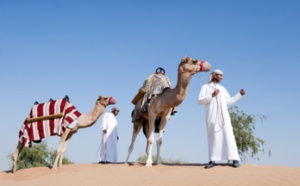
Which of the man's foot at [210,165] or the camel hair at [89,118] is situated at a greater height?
the camel hair at [89,118]

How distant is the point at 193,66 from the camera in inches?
356

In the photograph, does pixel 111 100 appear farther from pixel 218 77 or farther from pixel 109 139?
pixel 218 77

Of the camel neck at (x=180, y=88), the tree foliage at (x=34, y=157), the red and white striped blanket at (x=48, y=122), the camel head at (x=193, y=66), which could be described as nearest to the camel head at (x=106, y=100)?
the red and white striped blanket at (x=48, y=122)


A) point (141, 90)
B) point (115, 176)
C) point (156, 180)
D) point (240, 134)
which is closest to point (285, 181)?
point (156, 180)

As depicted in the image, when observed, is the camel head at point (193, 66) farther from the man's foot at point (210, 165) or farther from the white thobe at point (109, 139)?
the white thobe at point (109, 139)

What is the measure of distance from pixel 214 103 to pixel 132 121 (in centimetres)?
378

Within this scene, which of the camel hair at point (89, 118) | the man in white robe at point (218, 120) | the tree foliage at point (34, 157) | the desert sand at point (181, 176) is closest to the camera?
the desert sand at point (181, 176)

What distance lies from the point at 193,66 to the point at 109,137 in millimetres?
6410

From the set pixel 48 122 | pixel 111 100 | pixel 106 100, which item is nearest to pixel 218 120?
pixel 111 100

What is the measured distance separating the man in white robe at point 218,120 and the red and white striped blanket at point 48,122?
5.20 meters

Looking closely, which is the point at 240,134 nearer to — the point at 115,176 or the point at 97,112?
the point at 97,112

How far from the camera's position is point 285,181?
22.2ft

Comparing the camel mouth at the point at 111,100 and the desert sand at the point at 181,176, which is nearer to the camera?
the desert sand at the point at 181,176

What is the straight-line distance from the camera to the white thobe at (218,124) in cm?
820
